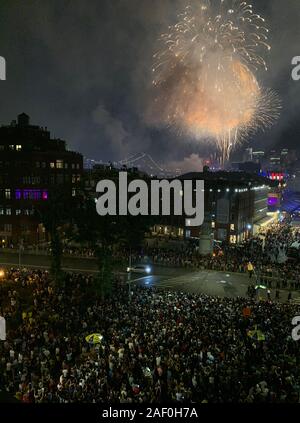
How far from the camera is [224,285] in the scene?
35.0 metres

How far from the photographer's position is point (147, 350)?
1770 cm

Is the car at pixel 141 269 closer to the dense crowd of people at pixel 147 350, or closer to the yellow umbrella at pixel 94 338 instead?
the dense crowd of people at pixel 147 350

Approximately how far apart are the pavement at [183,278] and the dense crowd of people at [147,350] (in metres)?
7.31

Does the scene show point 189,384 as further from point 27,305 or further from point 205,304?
point 27,305

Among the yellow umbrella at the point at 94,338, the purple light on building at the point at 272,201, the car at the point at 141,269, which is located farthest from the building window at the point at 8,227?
the purple light on building at the point at 272,201

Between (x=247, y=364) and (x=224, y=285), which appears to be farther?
(x=224, y=285)

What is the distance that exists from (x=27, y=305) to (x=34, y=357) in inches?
316

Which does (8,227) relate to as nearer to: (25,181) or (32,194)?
(32,194)

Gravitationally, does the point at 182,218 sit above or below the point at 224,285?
above

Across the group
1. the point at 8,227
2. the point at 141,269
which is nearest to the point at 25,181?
the point at 8,227

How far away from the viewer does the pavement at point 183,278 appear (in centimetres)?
3319

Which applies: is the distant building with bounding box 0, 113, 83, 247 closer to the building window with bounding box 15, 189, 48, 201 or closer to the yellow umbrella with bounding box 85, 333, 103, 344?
the building window with bounding box 15, 189, 48, 201
